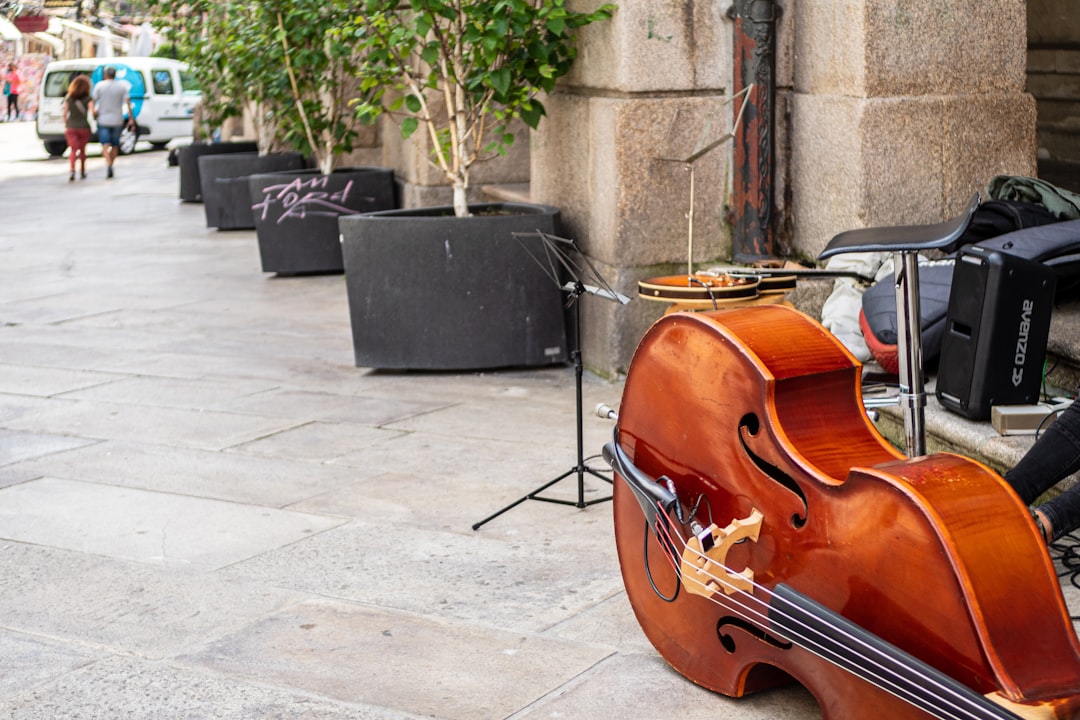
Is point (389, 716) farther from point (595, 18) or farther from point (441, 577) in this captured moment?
point (595, 18)

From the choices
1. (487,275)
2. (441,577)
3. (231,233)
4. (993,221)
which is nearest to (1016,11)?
(993,221)

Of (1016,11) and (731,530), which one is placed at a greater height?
(1016,11)

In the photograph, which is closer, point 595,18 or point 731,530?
point 731,530

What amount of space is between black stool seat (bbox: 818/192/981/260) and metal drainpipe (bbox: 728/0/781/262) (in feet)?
9.87

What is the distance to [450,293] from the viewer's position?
21.7 feet

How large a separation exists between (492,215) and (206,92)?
6737 millimetres

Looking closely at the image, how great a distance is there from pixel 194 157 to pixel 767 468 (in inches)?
525

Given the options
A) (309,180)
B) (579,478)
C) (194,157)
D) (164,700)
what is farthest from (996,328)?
(194,157)

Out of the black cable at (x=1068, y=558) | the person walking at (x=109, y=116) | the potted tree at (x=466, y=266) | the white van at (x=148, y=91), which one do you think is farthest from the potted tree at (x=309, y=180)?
the white van at (x=148, y=91)

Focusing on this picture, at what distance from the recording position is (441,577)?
3.90 metres

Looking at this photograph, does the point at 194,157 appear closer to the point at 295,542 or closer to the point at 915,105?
the point at 915,105

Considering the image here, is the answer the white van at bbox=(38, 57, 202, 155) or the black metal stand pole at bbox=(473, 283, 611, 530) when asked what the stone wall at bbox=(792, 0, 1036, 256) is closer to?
the black metal stand pole at bbox=(473, 283, 611, 530)

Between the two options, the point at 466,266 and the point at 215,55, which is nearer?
the point at 466,266

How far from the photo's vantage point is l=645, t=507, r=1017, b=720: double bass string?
214cm
